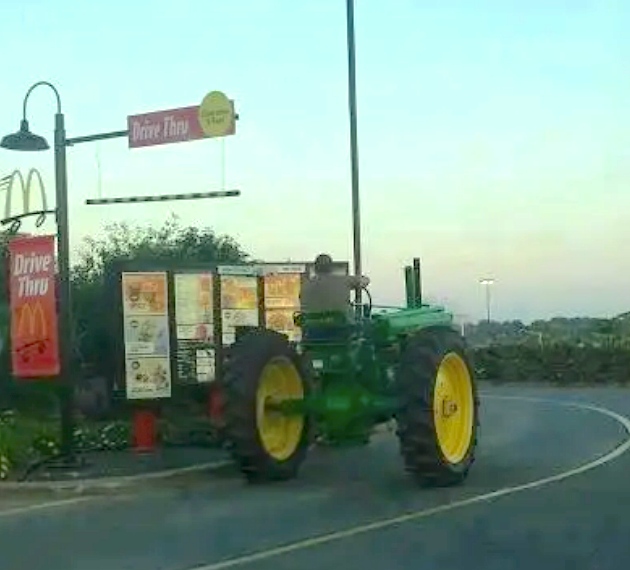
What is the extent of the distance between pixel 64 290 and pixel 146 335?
2.01 meters

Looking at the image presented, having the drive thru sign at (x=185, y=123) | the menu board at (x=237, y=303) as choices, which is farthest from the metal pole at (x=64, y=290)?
the menu board at (x=237, y=303)

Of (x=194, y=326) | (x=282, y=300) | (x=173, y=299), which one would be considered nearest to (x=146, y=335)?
(x=173, y=299)

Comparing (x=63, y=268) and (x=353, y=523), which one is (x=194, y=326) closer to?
(x=63, y=268)

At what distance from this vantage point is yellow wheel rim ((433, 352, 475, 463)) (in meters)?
14.8

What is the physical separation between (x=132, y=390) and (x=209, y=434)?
5.61ft

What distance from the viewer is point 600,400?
3134cm

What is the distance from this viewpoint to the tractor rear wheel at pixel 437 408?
1416cm

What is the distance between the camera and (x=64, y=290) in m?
16.5

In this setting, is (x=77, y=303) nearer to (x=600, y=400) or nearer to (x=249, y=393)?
(x=249, y=393)

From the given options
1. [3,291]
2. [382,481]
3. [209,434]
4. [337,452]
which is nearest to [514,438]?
[337,452]

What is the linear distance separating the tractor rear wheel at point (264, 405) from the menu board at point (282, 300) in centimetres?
458

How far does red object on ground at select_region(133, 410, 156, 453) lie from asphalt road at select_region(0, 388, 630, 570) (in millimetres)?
2575

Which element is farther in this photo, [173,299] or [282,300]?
[282,300]

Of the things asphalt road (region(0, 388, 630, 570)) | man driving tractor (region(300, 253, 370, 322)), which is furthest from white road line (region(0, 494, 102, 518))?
man driving tractor (region(300, 253, 370, 322))
